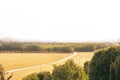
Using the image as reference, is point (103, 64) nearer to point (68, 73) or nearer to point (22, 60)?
point (68, 73)

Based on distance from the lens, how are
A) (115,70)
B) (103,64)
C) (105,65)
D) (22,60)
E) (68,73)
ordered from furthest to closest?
(22,60) → (103,64) → (105,65) → (115,70) → (68,73)

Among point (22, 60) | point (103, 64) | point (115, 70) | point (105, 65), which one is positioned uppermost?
point (103, 64)

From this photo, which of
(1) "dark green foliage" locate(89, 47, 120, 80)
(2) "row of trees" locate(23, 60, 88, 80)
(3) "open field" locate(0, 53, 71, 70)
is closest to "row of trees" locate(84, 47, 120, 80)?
(1) "dark green foliage" locate(89, 47, 120, 80)

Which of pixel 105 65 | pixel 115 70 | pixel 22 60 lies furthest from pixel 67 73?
pixel 22 60

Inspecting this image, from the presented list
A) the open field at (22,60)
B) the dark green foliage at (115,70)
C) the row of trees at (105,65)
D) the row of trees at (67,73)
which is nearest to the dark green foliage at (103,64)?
the row of trees at (105,65)

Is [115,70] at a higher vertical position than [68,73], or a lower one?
lower

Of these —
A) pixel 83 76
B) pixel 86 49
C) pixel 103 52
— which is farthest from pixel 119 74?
pixel 86 49

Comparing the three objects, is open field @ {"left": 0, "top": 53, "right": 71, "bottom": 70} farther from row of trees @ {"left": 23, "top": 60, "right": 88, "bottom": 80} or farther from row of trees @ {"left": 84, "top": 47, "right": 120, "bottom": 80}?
row of trees @ {"left": 23, "top": 60, "right": 88, "bottom": 80}
